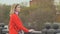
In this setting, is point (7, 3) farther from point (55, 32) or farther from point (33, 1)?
point (55, 32)

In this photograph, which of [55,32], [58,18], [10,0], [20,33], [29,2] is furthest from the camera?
[29,2]

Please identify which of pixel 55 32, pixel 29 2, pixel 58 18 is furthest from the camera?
pixel 29 2

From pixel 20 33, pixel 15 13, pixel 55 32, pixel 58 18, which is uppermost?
pixel 15 13

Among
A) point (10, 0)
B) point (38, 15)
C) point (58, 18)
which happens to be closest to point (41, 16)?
point (38, 15)

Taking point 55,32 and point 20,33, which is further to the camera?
point 55,32

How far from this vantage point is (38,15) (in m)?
20.2

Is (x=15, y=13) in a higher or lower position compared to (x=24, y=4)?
higher

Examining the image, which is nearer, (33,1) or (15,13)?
(15,13)

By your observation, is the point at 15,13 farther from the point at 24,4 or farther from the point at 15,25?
the point at 24,4

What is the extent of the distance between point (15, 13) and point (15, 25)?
315mm

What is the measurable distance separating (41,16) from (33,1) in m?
10.7

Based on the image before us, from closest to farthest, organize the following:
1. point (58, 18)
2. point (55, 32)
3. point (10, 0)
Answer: point (55, 32)
point (58, 18)
point (10, 0)

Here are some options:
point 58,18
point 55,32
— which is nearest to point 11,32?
point 55,32

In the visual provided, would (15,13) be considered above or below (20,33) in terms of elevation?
above
